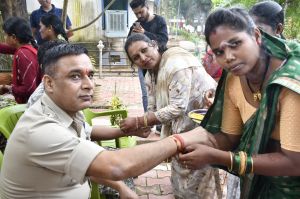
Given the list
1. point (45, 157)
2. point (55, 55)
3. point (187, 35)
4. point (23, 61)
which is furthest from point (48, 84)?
point (187, 35)

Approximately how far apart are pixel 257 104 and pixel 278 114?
0.25 meters

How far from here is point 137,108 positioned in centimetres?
677

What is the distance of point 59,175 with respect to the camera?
5.50ft

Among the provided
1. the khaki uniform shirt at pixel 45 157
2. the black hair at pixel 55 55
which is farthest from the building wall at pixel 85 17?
the khaki uniform shirt at pixel 45 157

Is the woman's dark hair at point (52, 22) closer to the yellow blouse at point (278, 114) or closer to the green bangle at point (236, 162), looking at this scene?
the yellow blouse at point (278, 114)

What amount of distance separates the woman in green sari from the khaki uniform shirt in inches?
19.7

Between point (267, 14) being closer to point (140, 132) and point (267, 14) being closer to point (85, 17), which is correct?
point (140, 132)

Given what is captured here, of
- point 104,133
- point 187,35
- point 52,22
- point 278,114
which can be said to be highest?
point 52,22

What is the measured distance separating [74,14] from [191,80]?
34.9 ft

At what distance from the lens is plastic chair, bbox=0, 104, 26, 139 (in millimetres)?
2514

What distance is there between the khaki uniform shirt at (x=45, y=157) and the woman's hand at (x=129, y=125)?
79cm

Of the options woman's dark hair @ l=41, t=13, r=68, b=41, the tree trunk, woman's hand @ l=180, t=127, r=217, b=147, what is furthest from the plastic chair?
the tree trunk

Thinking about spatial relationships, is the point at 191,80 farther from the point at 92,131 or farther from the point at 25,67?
the point at 25,67

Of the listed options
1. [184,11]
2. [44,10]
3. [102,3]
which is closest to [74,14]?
[102,3]
